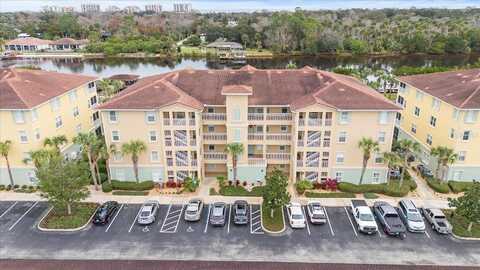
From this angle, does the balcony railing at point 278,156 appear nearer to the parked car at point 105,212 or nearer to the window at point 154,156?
the window at point 154,156

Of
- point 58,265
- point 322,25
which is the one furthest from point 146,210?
point 322,25

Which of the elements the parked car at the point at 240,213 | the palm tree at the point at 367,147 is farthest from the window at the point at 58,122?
the palm tree at the point at 367,147

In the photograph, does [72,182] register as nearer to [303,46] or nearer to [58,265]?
[58,265]

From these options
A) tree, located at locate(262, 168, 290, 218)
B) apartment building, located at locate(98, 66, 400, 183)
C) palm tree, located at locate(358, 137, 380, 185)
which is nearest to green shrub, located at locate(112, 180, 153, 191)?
apartment building, located at locate(98, 66, 400, 183)

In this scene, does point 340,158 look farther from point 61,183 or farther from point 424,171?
point 61,183

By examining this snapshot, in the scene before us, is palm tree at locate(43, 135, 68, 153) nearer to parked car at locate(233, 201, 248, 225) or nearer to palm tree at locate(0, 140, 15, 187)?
palm tree at locate(0, 140, 15, 187)

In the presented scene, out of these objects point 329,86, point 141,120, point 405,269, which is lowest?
point 405,269
